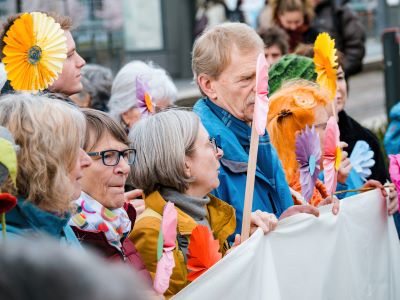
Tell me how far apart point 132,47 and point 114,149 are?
1271 cm

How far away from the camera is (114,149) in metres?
2.70

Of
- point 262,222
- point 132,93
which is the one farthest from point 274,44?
point 262,222

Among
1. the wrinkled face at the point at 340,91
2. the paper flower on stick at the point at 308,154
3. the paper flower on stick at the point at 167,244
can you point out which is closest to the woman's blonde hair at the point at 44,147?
the paper flower on stick at the point at 167,244

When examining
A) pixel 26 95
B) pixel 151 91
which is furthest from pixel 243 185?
pixel 151 91

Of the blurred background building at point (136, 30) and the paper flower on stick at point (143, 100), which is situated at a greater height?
the blurred background building at point (136, 30)

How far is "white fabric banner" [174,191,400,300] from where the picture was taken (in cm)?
243

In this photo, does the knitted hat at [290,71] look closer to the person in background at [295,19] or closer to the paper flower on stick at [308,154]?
the paper flower on stick at [308,154]

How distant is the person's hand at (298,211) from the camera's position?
296 cm

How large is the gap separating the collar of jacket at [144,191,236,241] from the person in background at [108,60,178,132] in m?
1.77

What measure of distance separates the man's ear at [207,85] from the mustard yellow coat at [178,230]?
631 millimetres

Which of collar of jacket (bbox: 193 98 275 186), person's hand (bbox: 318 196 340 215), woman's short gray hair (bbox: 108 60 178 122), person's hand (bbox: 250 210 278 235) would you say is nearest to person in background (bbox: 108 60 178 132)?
woman's short gray hair (bbox: 108 60 178 122)

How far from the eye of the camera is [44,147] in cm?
205

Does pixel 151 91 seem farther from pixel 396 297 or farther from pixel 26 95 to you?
pixel 26 95

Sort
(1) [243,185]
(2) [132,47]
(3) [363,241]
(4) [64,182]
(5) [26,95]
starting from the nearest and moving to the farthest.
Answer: (4) [64,182] < (5) [26,95] < (1) [243,185] < (3) [363,241] < (2) [132,47]
